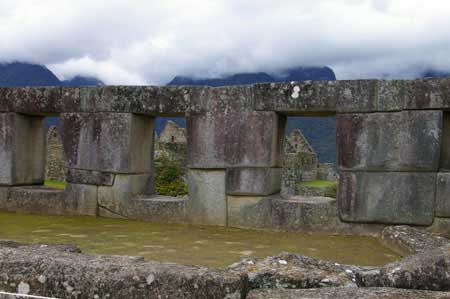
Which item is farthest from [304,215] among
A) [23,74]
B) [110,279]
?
[23,74]

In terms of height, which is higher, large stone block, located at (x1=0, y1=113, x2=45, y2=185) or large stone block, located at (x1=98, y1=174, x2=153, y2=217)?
large stone block, located at (x1=0, y1=113, x2=45, y2=185)

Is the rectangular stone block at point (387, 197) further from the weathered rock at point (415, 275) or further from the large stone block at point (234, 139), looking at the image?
the weathered rock at point (415, 275)

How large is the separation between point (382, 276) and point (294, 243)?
276 centimetres

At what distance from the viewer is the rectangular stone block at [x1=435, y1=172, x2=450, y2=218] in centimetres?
657

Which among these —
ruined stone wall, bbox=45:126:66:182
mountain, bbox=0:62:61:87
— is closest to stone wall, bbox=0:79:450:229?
ruined stone wall, bbox=45:126:66:182

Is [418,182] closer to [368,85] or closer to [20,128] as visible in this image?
[368,85]

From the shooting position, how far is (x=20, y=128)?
8.89m

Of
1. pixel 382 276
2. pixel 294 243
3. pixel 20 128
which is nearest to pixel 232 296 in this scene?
pixel 382 276

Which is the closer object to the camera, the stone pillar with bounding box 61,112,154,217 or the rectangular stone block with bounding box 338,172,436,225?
the rectangular stone block with bounding box 338,172,436,225

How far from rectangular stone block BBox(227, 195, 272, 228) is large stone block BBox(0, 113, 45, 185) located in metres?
4.04

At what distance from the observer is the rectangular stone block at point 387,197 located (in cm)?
666

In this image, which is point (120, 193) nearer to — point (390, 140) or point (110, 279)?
point (390, 140)

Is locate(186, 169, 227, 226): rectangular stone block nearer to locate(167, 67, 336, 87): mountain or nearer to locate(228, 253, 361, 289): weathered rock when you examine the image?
locate(228, 253, 361, 289): weathered rock

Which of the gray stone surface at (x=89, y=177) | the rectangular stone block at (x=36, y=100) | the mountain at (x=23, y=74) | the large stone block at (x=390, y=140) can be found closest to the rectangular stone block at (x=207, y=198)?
the gray stone surface at (x=89, y=177)
